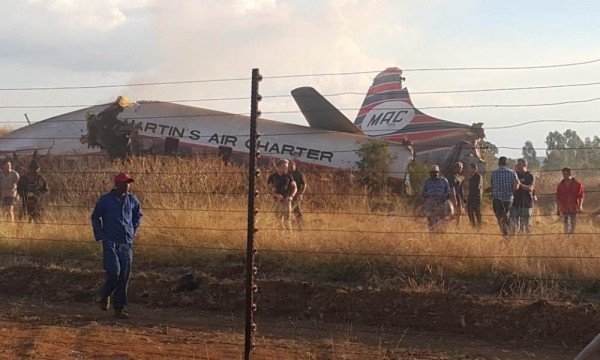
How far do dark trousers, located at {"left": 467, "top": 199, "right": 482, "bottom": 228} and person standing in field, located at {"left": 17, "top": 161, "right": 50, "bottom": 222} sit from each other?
7572 mm

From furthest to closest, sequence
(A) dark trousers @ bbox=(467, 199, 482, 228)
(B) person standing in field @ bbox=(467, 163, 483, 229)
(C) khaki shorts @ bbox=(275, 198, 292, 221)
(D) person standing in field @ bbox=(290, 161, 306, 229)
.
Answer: (B) person standing in field @ bbox=(467, 163, 483, 229)
(D) person standing in field @ bbox=(290, 161, 306, 229)
(C) khaki shorts @ bbox=(275, 198, 292, 221)
(A) dark trousers @ bbox=(467, 199, 482, 228)

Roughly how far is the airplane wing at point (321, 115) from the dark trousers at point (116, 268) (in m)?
14.4

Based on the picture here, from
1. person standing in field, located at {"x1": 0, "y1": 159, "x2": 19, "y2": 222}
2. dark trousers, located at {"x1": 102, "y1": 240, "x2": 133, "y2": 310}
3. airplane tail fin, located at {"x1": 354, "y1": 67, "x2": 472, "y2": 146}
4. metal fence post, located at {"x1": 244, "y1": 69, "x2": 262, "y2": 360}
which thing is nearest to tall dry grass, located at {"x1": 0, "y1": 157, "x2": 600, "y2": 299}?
person standing in field, located at {"x1": 0, "y1": 159, "x2": 19, "y2": 222}

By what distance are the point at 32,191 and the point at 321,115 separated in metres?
10.6

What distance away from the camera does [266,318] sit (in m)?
9.10

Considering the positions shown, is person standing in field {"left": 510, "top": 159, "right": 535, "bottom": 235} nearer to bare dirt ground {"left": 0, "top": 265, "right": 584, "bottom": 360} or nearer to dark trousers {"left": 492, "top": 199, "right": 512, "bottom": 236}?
dark trousers {"left": 492, "top": 199, "right": 512, "bottom": 236}

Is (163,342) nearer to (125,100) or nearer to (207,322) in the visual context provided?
(207,322)

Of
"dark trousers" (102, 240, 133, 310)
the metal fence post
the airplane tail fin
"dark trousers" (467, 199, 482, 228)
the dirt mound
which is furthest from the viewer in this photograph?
the airplane tail fin

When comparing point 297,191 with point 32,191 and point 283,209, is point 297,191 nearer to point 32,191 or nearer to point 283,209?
point 283,209

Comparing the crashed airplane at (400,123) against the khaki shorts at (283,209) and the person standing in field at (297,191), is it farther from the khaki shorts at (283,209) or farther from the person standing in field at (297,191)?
the khaki shorts at (283,209)

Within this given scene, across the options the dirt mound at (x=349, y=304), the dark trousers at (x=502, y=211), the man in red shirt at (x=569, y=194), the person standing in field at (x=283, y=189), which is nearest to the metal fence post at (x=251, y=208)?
the dirt mound at (x=349, y=304)

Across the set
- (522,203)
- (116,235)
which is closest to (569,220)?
(522,203)

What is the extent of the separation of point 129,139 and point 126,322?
13.5m

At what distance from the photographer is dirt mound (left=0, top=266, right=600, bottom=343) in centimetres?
805
